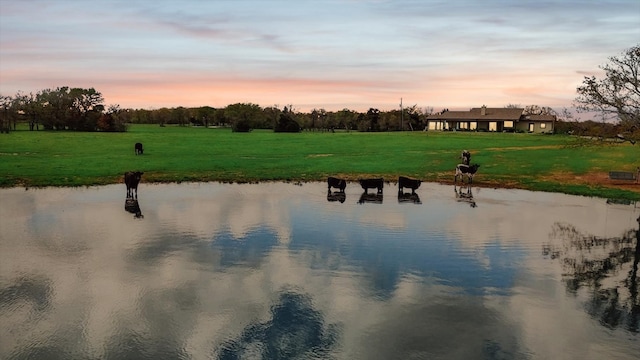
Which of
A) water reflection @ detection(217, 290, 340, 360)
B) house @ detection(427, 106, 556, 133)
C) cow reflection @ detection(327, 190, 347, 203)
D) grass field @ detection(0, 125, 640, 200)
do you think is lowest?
water reflection @ detection(217, 290, 340, 360)

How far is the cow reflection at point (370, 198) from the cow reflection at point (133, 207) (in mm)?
11106

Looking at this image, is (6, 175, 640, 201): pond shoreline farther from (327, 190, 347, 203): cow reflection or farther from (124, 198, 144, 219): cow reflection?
(124, 198, 144, 219): cow reflection

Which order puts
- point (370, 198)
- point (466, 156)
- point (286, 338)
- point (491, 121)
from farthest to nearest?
point (491, 121) → point (466, 156) → point (370, 198) → point (286, 338)

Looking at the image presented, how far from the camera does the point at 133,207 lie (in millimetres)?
24219

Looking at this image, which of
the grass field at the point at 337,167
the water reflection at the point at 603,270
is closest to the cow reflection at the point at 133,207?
the grass field at the point at 337,167

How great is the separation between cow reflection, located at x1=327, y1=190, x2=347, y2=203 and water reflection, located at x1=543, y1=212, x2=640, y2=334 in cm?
1097

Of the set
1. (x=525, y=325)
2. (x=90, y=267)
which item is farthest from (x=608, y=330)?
(x=90, y=267)

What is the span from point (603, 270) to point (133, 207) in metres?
20.1

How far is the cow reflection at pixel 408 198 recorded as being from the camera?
87.8 feet

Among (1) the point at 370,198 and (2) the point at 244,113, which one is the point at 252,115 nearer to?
(2) the point at 244,113

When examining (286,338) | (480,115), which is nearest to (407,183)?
(286,338)

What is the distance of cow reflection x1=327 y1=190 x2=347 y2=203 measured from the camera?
27.3 meters

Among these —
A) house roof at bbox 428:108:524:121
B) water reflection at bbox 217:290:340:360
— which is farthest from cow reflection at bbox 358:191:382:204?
house roof at bbox 428:108:524:121

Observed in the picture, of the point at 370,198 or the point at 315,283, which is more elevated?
the point at 370,198
